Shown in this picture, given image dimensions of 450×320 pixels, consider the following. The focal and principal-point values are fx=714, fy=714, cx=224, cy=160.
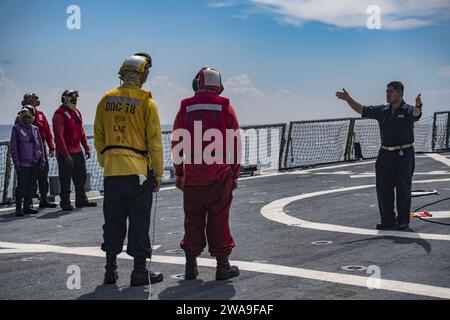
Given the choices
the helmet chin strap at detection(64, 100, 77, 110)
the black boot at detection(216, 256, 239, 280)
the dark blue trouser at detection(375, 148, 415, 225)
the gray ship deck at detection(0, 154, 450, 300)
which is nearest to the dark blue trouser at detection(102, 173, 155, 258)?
the gray ship deck at detection(0, 154, 450, 300)

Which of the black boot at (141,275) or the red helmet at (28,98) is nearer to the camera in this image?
the black boot at (141,275)

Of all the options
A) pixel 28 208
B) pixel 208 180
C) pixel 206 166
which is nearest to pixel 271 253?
pixel 208 180

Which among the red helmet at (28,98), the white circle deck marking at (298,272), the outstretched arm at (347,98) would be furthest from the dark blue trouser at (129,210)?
the red helmet at (28,98)

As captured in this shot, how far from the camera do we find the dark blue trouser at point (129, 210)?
7.06 metres

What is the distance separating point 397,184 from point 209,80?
3.93 m

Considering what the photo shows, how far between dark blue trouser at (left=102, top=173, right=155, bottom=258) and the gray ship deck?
408mm

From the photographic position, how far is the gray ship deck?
22.0 feet

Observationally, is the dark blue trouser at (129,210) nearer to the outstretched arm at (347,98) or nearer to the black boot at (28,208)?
the outstretched arm at (347,98)

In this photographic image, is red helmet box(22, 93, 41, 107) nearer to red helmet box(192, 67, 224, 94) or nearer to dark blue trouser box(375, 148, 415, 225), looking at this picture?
dark blue trouser box(375, 148, 415, 225)

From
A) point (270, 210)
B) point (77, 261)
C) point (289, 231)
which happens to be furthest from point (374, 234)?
point (77, 261)

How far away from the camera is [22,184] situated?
12984mm

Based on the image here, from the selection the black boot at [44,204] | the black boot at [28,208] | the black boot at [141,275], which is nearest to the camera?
the black boot at [141,275]

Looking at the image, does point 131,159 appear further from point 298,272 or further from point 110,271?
point 298,272

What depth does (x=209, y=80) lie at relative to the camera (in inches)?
285
